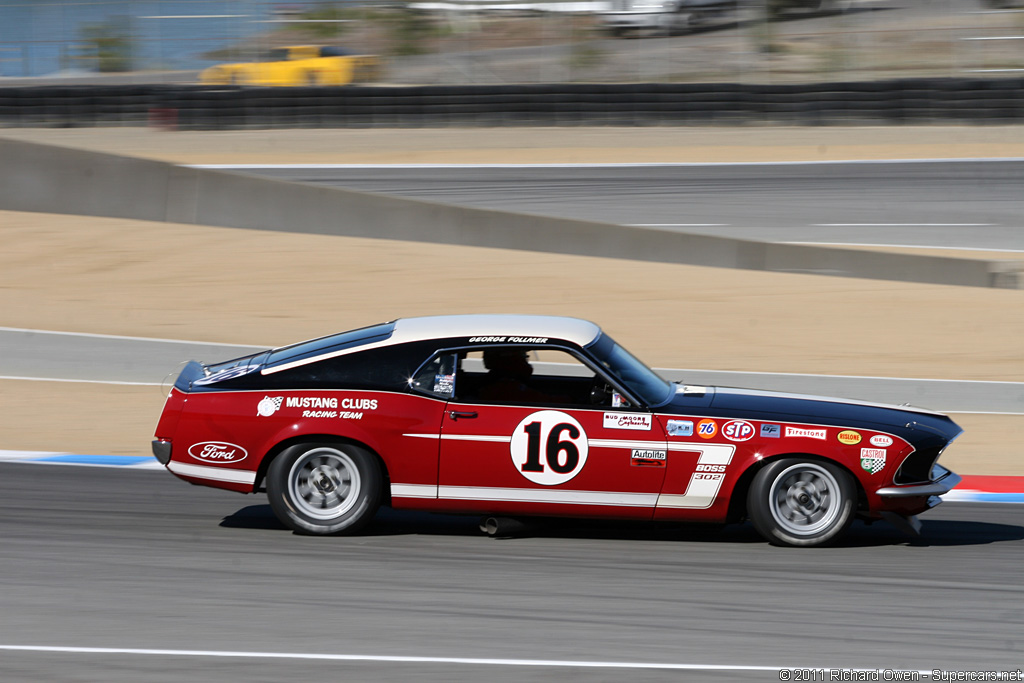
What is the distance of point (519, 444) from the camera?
5.86 m

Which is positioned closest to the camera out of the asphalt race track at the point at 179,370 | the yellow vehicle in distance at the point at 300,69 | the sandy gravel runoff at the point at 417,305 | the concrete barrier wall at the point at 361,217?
the sandy gravel runoff at the point at 417,305

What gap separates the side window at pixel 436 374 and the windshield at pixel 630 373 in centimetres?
74

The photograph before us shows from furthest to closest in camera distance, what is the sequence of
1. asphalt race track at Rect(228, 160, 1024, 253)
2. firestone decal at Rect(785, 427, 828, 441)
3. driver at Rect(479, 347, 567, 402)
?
1. asphalt race track at Rect(228, 160, 1024, 253)
2. driver at Rect(479, 347, 567, 402)
3. firestone decal at Rect(785, 427, 828, 441)

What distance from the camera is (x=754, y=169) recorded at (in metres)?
21.4

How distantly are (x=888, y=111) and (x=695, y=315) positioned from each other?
1076 cm

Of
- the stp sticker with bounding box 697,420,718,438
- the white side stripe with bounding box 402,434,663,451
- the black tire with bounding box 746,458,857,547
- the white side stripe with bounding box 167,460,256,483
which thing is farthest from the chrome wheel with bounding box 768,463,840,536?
the white side stripe with bounding box 167,460,256,483

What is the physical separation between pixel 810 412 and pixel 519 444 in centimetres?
154

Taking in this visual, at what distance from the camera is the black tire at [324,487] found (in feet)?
19.5

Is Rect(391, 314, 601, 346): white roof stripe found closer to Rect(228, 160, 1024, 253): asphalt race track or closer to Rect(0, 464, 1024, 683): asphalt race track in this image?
Rect(0, 464, 1024, 683): asphalt race track

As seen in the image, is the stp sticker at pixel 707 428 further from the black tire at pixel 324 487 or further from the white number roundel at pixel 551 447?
the black tire at pixel 324 487

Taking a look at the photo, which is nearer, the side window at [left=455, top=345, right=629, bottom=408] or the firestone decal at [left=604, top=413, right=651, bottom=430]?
the firestone decal at [left=604, top=413, right=651, bottom=430]

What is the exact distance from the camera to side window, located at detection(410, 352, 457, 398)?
601 cm

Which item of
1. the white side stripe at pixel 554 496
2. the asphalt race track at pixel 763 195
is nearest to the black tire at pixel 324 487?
the white side stripe at pixel 554 496

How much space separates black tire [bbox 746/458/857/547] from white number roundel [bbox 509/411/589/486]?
3.03ft
